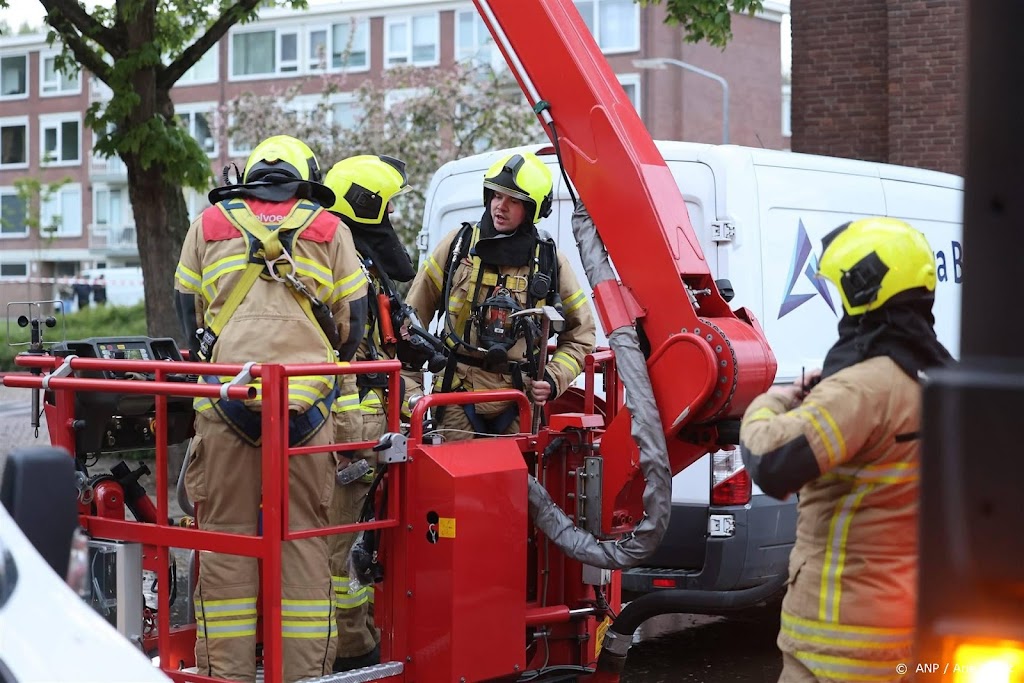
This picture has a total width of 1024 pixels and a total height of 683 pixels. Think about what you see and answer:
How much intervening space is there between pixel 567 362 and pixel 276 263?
161 cm

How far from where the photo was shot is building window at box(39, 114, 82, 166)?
172 ft

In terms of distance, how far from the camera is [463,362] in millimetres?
5660

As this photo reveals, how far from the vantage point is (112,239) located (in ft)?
181

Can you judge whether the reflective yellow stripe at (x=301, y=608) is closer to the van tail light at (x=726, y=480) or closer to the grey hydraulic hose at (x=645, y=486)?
the grey hydraulic hose at (x=645, y=486)

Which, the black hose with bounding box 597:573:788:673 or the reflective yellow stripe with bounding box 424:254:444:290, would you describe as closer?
the reflective yellow stripe with bounding box 424:254:444:290

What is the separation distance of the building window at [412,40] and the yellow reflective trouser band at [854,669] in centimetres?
4162

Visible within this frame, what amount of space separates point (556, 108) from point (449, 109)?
51.8ft

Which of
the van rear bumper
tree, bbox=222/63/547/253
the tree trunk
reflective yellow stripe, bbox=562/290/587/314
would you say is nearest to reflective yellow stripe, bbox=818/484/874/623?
reflective yellow stripe, bbox=562/290/587/314

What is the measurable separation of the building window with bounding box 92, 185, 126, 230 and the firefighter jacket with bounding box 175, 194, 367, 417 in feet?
173

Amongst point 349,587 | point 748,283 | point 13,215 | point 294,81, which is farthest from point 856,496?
point 13,215

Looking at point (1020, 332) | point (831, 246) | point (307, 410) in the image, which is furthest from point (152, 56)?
point (1020, 332)

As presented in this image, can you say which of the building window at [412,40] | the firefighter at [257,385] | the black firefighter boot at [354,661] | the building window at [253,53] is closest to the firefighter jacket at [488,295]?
the firefighter at [257,385]

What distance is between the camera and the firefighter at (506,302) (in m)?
5.50

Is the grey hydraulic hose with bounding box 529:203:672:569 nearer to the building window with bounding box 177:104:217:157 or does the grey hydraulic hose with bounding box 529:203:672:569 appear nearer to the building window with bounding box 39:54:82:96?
the building window with bounding box 177:104:217:157
